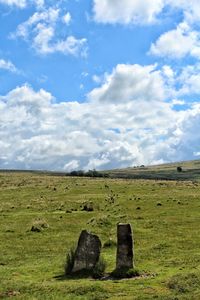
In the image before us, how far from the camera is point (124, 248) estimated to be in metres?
23.9

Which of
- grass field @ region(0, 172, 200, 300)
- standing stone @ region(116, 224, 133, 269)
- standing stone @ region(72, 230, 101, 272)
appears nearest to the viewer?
grass field @ region(0, 172, 200, 300)

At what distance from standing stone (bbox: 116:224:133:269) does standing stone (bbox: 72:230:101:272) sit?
104 centimetres

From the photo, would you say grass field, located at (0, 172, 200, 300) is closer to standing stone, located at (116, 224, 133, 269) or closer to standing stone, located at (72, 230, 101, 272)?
standing stone, located at (116, 224, 133, 269)

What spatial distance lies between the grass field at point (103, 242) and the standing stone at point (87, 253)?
3.52ft

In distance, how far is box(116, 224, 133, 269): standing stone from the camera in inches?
934

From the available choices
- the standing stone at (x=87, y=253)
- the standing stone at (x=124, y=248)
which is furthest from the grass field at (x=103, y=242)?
the standing stone at (x=87, y=253)

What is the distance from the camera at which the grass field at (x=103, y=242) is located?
2016cm

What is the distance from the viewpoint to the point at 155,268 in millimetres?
24812

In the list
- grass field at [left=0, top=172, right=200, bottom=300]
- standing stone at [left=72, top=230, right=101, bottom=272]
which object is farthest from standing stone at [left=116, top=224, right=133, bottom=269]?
standing stone at [left=72, top=230, right=101, bottom=272]

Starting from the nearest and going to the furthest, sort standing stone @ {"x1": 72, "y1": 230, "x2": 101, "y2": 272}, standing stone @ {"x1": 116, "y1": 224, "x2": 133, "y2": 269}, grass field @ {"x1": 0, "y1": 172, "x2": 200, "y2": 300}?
grass field @ {"x1": 0, "y1": 172, "x2": 200, "y2": 300}
standing stone @ {"x1": 116, "y1": 224, "x2": 133, "y2": 269}
standing stone @ {"x1": 72, "y1": 230, "x2": 101, "y2": 272}

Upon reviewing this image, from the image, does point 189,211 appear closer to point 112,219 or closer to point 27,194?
point 112,219

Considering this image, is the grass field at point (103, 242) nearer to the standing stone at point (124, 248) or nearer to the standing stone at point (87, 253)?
the standing stone at point (124, 248)

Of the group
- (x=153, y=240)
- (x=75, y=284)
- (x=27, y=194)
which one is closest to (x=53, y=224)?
(x=153, y=240)

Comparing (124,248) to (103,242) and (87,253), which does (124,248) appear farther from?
(103,242)
